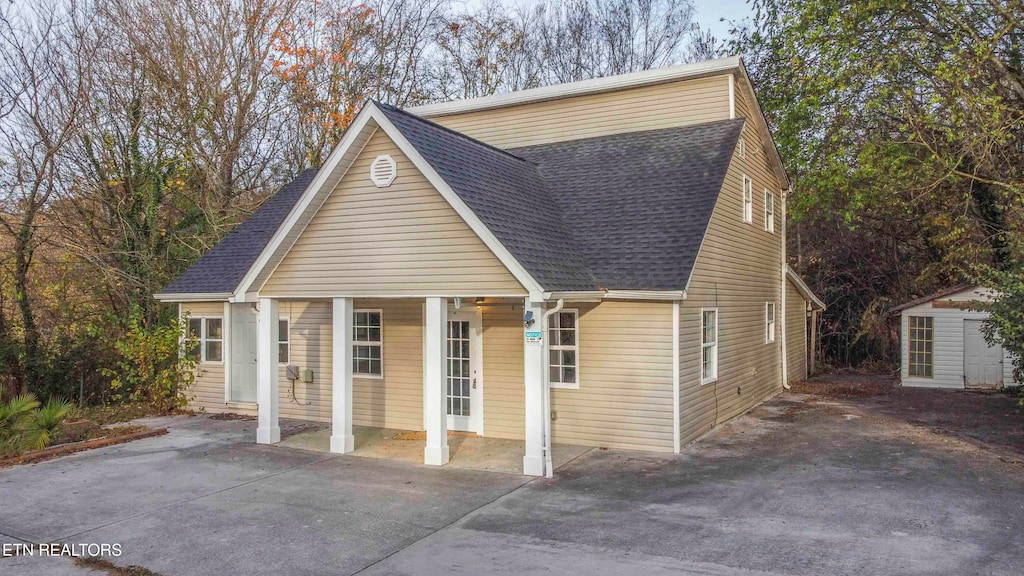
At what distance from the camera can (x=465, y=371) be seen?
1205cm

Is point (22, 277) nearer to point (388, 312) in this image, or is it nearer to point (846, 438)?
point (388, 312)

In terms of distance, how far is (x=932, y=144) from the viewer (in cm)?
1695

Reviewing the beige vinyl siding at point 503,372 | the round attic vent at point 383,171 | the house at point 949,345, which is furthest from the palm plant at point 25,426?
the house at point 949,345

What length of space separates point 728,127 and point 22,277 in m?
16.7

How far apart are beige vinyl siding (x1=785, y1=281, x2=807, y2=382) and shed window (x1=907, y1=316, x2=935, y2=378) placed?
2661mm

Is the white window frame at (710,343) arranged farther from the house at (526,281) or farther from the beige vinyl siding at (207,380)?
the beige vinyl siding at (207,380)

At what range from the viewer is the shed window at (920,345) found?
1784 cm

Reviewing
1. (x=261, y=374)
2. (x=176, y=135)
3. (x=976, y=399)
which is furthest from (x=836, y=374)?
(x=176, y=135)

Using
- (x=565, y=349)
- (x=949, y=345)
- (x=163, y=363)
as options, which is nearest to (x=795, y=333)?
(x=949, y=345)

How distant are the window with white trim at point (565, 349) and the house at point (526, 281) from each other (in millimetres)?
34

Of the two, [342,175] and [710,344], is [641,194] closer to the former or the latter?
[710,344]

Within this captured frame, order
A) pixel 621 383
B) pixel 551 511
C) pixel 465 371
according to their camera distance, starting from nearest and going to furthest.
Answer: pixel 551 511
pixel 621 383
pixel 465 371

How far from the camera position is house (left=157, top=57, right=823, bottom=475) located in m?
9.80

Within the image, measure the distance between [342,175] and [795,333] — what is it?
45.1 feet
